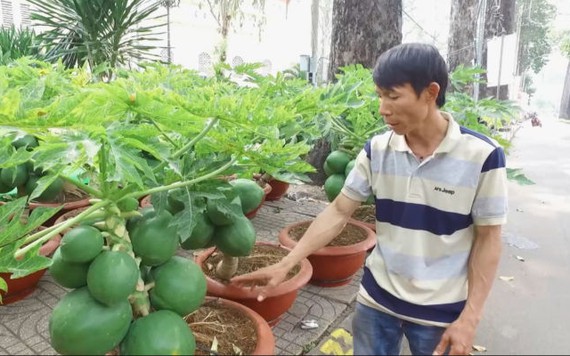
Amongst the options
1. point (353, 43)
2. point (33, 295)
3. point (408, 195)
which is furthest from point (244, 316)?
point (353, 43)

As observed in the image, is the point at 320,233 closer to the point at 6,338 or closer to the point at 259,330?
the point at 259,330

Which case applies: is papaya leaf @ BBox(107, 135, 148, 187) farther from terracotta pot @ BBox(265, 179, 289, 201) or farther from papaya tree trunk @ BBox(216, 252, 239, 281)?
terracotta pot @ BBox(265, 179, 289, 201)

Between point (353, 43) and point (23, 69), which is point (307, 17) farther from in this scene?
point (23, 69)

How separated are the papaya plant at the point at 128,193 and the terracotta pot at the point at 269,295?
21.3 inches

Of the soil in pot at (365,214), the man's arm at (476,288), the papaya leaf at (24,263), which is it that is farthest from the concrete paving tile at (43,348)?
the soil in pot at (365,214)

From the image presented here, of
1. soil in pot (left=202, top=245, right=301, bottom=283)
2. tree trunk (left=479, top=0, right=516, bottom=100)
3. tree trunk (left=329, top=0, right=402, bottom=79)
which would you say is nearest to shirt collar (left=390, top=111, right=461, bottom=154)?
soil in pot (left=202, top=245, right=301, bottom=283)

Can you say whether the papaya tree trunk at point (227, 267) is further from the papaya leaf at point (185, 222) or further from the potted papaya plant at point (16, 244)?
the potted papaya plant at point (16, 244)

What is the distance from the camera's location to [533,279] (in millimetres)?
4094

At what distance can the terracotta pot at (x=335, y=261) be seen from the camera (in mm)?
3148

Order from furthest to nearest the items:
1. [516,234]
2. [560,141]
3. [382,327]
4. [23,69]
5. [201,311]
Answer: [560,141] → [516,234] → [23,69] → [201,311] → [382,327]

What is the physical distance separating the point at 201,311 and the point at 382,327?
81 centimetres

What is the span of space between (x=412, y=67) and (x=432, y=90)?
4.7 inches

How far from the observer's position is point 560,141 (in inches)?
627

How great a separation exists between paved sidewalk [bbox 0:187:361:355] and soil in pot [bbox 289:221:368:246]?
29 centimetres
